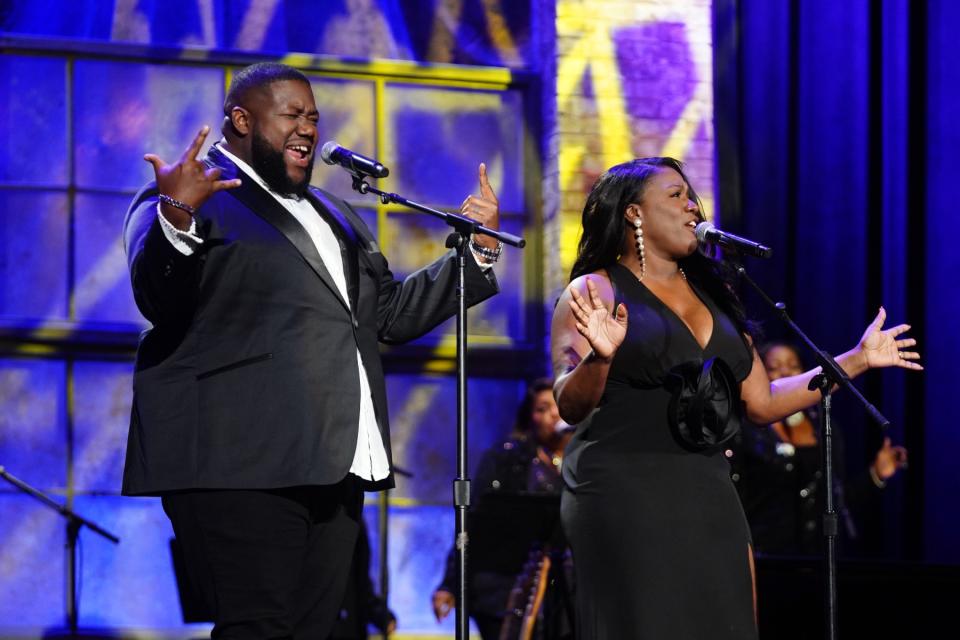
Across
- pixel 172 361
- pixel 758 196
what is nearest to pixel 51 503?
pixel 172 361

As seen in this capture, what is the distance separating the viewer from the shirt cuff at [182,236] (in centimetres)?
265

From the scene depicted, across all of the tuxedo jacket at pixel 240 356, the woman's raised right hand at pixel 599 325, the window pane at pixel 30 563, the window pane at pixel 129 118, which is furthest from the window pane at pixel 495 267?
the woman's raised right hand at pixel 599 325

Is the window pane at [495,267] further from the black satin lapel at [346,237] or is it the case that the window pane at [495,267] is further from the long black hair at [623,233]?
the black satin lapel at [346,237]

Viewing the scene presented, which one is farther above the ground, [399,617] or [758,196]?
[758,196]

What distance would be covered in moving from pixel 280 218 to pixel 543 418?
3.06 meters

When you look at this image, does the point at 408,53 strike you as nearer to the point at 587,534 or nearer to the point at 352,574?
the point at 352,574

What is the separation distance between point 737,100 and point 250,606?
15.0 feet

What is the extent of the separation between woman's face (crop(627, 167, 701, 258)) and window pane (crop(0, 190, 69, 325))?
348 centimetres

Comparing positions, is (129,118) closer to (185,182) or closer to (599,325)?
(185,182)

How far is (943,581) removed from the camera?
4059mm

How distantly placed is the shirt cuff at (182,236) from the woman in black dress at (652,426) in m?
0.79

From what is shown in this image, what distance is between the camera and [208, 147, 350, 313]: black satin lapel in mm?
2961

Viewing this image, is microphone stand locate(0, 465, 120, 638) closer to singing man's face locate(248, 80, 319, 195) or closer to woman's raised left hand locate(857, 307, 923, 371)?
singing man's face locate(248, 80, 319, 195)

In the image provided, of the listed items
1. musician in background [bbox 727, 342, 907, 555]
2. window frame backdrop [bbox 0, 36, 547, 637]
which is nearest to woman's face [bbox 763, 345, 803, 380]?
musician in background [bbox 727, 342, 907, 555]
